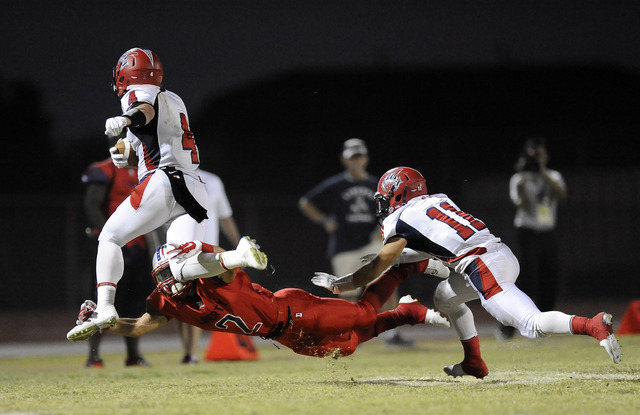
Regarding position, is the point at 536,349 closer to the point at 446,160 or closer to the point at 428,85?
the point at 446,160

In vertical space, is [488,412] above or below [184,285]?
below

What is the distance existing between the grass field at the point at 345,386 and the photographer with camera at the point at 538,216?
138 cm

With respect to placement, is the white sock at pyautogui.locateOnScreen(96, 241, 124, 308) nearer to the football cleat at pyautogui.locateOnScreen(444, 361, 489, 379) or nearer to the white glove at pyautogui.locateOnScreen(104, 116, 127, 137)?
the white glove at pyautogui.locateOnScreen(104, 116, 127, 137)

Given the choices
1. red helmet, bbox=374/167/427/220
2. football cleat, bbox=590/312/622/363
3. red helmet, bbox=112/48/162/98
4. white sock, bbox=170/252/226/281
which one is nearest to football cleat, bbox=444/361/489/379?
football cleat, bbox=590/312/622/363

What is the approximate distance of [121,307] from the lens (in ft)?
27.9

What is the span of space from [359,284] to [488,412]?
1.49m

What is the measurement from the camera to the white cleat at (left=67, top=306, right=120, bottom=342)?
5.46m

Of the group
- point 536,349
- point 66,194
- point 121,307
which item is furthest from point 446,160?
point 121,307

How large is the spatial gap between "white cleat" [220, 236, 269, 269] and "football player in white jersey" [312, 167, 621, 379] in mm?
717

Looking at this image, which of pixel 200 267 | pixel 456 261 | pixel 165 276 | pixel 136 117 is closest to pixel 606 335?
pixel 456 261

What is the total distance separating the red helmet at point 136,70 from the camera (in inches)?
239

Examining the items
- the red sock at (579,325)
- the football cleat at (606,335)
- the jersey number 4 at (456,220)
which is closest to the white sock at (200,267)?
the jersey number 4 at (456,220)

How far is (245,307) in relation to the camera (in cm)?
533

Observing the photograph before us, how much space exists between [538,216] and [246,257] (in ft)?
20.0
